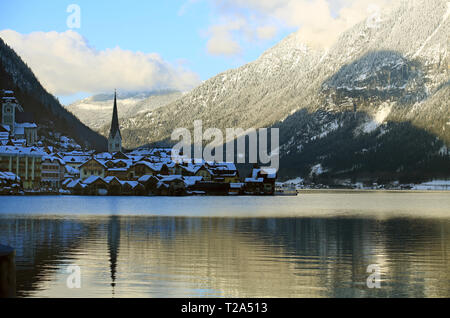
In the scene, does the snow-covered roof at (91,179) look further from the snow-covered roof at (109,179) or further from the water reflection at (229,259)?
the water reflection at (229,259)

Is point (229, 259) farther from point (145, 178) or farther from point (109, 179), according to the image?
point (145, 178)

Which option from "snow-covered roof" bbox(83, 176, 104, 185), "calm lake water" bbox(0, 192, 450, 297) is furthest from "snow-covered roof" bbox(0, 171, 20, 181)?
"calm lake water" bbox(0, 192, 450, 297)

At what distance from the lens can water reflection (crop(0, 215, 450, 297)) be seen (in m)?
28.7

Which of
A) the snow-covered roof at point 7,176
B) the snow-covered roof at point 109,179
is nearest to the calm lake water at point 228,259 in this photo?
the snow-covered roof at point 7,176

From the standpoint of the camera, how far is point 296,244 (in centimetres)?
4716

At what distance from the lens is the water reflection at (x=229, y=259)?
1131 inches

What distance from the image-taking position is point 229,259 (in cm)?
3816

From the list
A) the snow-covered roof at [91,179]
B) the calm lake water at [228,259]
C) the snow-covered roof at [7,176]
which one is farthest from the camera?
the snow-covered roof at [91,179]

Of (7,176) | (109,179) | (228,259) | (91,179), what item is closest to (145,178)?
(109,179)

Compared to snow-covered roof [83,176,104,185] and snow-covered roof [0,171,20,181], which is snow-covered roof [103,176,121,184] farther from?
snow-covered roof [0,171,20,181]
